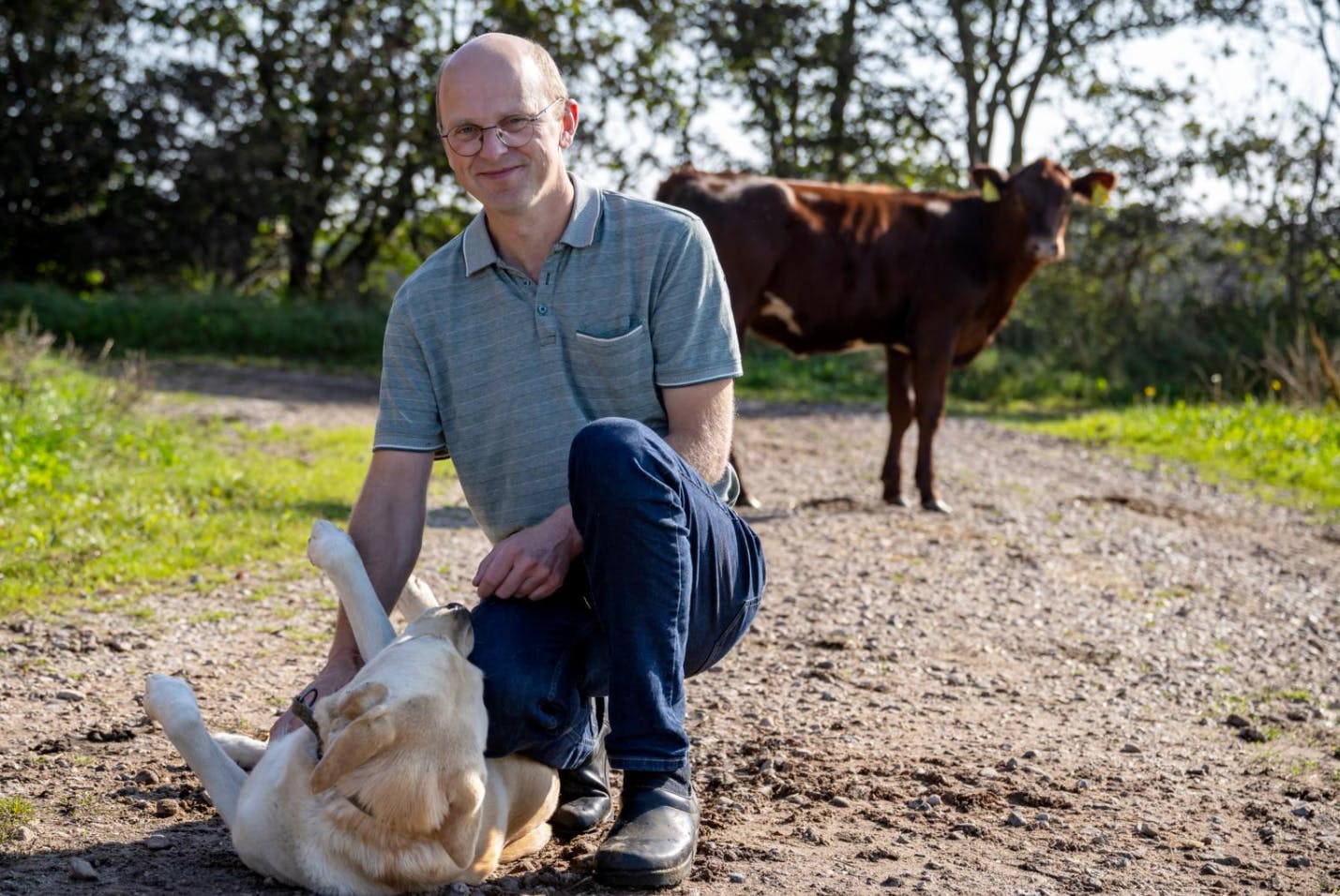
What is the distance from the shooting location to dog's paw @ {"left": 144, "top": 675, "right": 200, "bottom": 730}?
3.07 meters

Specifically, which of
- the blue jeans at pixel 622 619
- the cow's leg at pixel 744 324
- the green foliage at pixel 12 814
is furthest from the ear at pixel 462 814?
the cow's leg at pixel 744 324

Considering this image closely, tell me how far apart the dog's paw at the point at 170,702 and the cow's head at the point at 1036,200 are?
697 cm

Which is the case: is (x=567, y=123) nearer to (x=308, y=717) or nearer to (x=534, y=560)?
(x=534, y=560)

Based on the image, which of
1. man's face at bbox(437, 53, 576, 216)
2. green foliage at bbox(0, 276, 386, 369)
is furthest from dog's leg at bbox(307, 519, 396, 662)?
green foliage at bbox(0, 276, 386, 369)

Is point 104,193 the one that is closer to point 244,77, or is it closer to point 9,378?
point 244,77

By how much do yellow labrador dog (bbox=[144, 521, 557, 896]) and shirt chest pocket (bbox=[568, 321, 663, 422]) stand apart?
2.08 ft

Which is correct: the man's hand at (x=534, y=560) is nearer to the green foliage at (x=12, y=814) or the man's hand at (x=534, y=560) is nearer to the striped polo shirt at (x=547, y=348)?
the striped polo shirt at (x=547, y=348)

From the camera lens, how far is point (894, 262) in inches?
353

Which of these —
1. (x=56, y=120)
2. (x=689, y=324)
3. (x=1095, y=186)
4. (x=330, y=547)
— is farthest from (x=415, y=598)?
(x=56, y=120)

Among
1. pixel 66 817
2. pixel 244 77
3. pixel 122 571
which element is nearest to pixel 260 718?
pixel 66 817

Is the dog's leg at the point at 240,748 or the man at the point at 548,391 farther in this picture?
the dog's leg at the point at 240,748

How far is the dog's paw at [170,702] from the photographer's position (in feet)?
10.1

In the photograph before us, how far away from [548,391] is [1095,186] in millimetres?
7197

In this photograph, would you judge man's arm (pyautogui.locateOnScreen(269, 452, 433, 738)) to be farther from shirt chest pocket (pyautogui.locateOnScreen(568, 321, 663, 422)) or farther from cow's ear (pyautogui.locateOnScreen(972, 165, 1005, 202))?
cow's ear (pyautogui.locateOnScreen(972, 165, 1005, 202))
